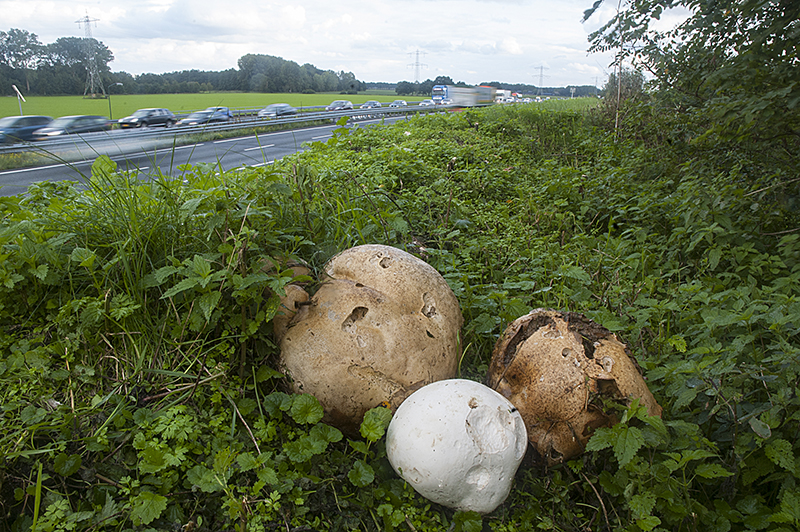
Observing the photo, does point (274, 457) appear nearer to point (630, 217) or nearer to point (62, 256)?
point (62, 256)

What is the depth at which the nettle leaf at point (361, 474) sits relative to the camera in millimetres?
2069

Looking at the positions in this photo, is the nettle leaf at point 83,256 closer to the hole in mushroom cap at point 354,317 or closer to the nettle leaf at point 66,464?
the nettle leaf at point 66,464

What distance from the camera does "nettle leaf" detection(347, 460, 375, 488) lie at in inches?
81.5

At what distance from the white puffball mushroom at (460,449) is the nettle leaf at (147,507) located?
0.95 metres

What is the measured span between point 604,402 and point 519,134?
34.2 ft

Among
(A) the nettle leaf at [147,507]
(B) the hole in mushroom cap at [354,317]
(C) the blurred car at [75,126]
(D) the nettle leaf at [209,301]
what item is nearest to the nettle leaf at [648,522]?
(B) the hole in mushroom cap at [354,317]

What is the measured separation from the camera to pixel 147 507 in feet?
5.82

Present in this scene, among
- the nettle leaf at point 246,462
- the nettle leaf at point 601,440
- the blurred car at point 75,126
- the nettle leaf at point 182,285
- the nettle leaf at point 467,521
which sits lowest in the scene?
the nettle leaf at point 467,521

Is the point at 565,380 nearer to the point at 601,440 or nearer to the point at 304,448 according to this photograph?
the point at 601,440

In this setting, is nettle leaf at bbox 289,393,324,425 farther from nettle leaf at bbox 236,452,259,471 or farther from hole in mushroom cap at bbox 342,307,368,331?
hole in mushroom cap at bbox 342,307,368,331

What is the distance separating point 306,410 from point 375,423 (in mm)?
326

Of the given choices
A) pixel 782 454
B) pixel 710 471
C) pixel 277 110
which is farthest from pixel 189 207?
pixel 277 110

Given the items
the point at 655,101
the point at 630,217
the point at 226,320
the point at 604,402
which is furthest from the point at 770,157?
the point at 226,320

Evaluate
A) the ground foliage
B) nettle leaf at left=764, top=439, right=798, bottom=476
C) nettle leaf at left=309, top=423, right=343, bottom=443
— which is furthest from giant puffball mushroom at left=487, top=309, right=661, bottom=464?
nettle leaf at left=309, top=423, right=343, bottom=443
